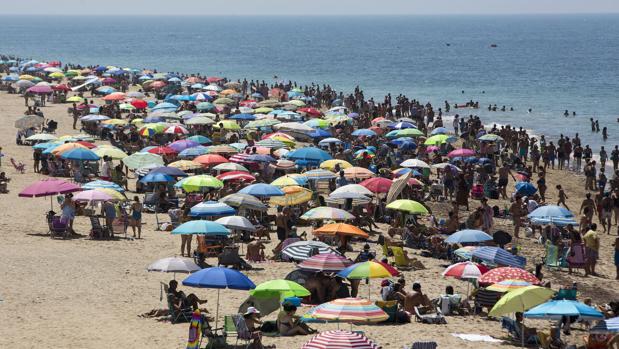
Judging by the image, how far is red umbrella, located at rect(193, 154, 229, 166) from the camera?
80.7ft

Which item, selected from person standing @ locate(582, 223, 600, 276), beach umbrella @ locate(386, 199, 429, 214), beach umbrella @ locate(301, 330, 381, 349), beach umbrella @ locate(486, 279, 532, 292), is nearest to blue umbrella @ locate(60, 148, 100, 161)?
beach umbrella @ locate(386, 199, 429, 214)

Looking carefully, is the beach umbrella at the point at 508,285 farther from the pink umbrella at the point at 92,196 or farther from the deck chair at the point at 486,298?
the pink umbrella at the point at 92,196

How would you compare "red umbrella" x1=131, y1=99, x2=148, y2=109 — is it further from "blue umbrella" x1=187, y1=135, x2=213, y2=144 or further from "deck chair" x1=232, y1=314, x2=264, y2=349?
"deck chair" x1=232, y1=314, x2=264, y2=349

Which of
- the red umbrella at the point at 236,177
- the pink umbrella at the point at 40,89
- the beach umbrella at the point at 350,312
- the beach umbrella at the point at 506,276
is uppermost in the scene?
the beach umbrella at the point at 350,312

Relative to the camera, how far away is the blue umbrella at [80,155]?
2427 centimetres

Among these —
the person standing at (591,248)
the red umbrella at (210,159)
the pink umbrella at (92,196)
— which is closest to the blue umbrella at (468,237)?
the person standing at (591,248)

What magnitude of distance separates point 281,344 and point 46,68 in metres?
45.6

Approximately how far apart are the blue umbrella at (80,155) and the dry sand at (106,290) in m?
1.57

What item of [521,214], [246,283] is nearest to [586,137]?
[521,214]

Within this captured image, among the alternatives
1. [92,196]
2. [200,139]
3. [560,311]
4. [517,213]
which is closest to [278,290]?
[560,311]

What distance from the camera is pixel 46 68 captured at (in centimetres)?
5525

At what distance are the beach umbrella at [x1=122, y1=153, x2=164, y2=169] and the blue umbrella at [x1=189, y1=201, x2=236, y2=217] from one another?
5.64m

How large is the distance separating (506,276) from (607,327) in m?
2.27

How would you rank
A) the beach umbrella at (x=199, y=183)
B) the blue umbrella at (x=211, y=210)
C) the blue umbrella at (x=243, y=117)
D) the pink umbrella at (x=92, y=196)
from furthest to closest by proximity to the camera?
1. the blue umbrella at (x=243, y=117)
2. the beach umbrella at (x=199, y=183)
3. the pink umbrella at (x=92, y=196)
4. the blue umbrella at (x=211, y=210)
